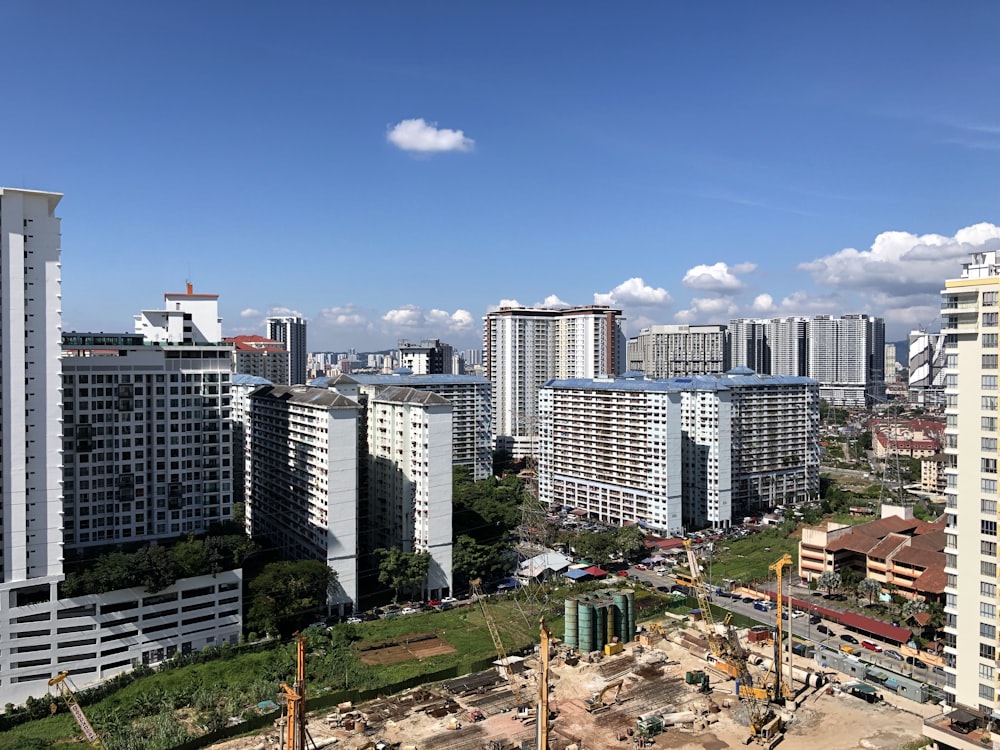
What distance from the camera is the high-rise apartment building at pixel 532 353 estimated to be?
253 feet

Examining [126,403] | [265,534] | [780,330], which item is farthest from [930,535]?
[780,330]

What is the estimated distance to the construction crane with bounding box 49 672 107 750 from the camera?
2213cm

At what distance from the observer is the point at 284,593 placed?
2972cm

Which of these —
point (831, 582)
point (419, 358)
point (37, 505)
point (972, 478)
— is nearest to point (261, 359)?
point (419, 358)

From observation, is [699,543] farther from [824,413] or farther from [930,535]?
[824,413]

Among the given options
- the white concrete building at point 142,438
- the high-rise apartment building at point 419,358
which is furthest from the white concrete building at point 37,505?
the high-rise apartment building at point 419,358

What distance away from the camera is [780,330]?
13388cm

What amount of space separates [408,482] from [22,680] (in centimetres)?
1710

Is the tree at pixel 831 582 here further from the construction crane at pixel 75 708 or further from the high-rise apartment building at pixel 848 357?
the high-rise apartment building at pixel 848 357

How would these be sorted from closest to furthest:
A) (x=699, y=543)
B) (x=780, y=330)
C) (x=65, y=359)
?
1. (x=65, y=359)
2. (x=699, y=543)
3. (x=780, y=330)

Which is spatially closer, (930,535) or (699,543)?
(930,535)

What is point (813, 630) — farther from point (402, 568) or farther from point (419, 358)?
point (419, 358)

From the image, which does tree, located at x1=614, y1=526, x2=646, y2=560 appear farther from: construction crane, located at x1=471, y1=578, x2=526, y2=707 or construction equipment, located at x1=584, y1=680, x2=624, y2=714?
construction equipment, located at x1=584, y1=680, x2=624, y2=714

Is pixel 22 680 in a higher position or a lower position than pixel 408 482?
lower
